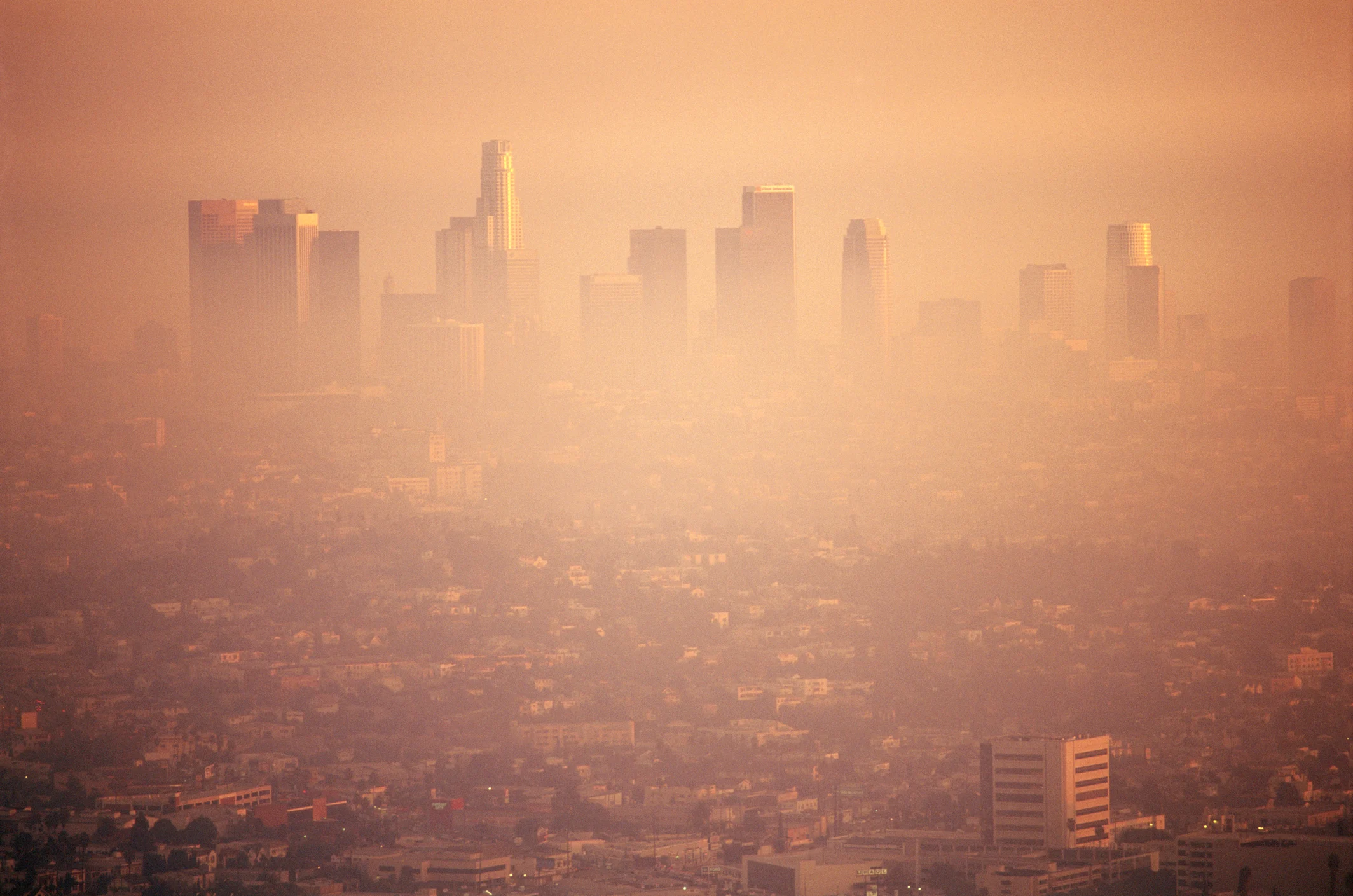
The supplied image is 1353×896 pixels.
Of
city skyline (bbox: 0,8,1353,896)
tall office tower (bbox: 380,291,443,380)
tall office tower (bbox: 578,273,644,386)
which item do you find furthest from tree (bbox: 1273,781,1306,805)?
tall office tower (bbox: 380,291,443,380)

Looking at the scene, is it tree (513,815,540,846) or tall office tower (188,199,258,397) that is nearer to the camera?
tree (513,815,540,846)

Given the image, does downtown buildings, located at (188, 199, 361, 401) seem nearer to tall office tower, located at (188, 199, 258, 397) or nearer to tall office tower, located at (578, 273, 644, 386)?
tall office tower, located at (188, 199, 258, 397)

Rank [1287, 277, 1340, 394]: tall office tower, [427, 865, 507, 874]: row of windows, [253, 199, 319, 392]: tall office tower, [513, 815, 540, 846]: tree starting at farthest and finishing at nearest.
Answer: [1287, 277, 1340, 394]: tall office tower < [253, 199, 319, 392]: tall office tower < [513, 815, 540, 846]: tree < [427, 865, 507, 874]: row of windows

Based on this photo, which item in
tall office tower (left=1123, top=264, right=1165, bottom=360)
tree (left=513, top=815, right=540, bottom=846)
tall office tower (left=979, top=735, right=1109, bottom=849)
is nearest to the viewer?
tall office tower (left=979, top=735, right=1109, bottom=849)

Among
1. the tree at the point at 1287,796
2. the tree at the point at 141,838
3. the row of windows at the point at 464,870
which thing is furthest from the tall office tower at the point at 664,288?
the row of windows at the point at 464,870

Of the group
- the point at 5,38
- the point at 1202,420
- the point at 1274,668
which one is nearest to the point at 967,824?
the point at 1274,668

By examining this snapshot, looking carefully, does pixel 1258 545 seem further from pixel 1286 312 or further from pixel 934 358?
pixel 934 358

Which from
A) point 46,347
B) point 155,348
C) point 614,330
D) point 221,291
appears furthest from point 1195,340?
point 46,347

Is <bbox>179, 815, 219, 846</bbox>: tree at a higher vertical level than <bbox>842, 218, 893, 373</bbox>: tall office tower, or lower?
lower

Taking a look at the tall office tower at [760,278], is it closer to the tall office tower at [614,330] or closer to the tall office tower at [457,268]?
the tall office tower at [614,330]
